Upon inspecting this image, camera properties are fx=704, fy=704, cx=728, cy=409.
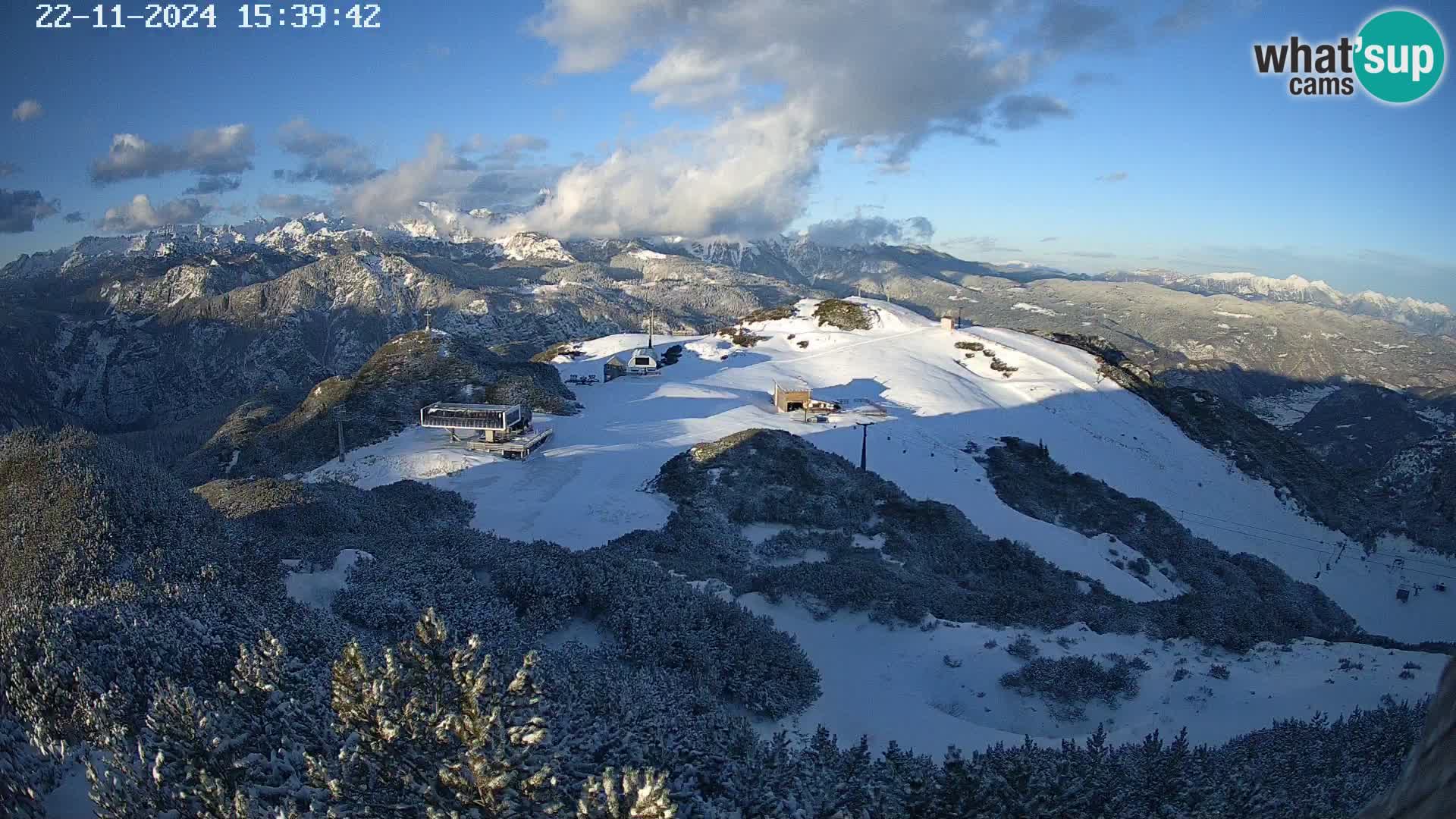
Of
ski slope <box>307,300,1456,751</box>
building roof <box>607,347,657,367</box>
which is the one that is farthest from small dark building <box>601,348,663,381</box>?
ski slope <box>307,300,1456,751</box>

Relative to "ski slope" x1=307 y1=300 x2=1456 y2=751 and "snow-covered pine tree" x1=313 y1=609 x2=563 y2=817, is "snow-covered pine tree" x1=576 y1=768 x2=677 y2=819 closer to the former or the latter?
"snow-covered pine tree" x1=313 y1=609 x2=563 y2=817

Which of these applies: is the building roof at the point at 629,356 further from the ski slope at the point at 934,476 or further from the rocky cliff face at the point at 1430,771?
the rocky cliff face at the point at 1430,771

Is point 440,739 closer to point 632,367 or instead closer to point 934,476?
point 934,476

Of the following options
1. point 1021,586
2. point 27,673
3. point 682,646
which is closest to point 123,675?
point 27,673

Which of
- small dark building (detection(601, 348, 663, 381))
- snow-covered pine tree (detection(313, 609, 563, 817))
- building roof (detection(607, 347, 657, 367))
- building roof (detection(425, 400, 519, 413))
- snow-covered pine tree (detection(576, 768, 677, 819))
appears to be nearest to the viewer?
snow-covered pine tree (detection(576, 768, 677, 819))

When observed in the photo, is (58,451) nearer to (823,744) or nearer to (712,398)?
(823,744)

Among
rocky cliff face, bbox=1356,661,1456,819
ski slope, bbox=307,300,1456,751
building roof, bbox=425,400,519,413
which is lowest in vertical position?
ski slope, bbox=307,300,1456,751

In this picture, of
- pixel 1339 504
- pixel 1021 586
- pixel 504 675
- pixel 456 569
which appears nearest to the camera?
pixel 504 675

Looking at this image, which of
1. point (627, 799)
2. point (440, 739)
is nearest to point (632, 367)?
point (440, 739)

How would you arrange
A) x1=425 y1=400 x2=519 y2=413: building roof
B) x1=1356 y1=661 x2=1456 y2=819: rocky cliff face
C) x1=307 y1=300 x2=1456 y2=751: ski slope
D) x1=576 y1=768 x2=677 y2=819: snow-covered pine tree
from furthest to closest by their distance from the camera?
x1=425 y1=400 x2=519 y2=413: building roof → x1=307 y1=300 x2=1456 y2=751: ski slope → x1=576 y1=768 x2=677 y2=819: snow-covered pine tree → x1=1356 y1=661 x2=1456 y2=819: rocky cliff face
